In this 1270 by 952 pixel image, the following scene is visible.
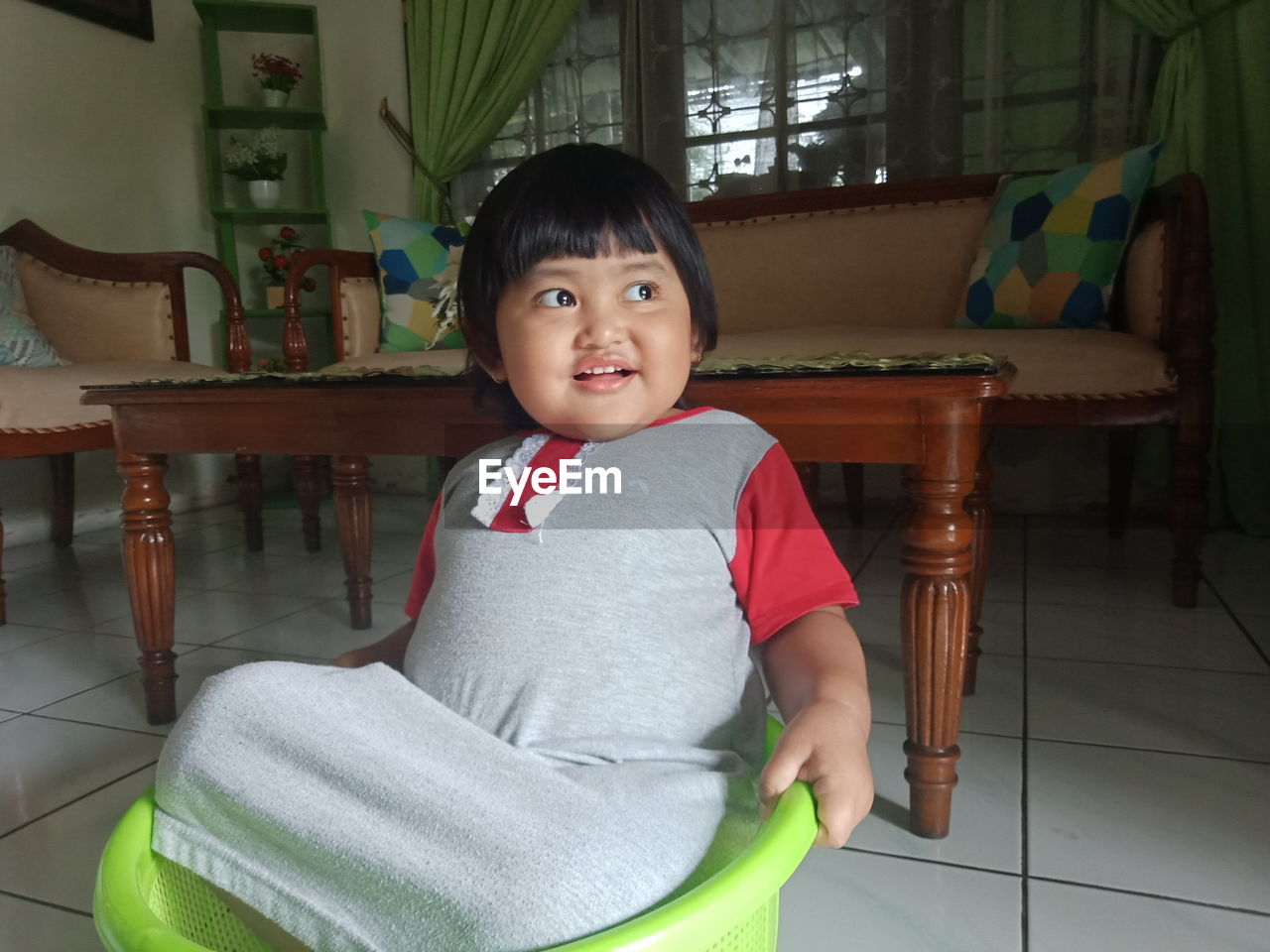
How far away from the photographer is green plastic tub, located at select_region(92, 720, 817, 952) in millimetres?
375

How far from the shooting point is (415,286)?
2297mm

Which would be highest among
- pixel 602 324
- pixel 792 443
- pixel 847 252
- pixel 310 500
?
pixel 847 252

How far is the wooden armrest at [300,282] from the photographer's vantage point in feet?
7.03

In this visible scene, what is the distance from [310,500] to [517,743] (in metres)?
1.77

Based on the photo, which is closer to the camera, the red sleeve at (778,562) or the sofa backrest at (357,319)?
the red sleeve at (778,562)

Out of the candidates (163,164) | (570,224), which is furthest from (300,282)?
(570,224)

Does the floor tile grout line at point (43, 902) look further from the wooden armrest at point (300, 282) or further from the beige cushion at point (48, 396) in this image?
the wooden armrest at point (300, 282)

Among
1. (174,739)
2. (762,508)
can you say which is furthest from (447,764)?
(762,508)

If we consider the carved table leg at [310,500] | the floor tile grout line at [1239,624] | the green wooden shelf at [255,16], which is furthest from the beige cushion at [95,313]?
the floor tile grout line at [1239,624]

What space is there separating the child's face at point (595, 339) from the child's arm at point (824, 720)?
0.63 ft

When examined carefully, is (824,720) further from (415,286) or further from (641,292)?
(415,286)

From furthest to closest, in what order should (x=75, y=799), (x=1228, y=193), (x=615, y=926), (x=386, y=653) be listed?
(x=1228, y=193), (x=75, y=799), (x=386, y=653), (x=615, y=926)

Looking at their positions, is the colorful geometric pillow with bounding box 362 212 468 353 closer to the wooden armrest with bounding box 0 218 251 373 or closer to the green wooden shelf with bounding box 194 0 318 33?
the wooden armrest with bounding box 0 218 251 373

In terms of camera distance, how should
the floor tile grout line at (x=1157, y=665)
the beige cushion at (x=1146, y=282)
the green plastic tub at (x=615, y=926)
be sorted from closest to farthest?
the green plastic tub at (x=615, y=926) < the floor tile grout line at (x=1157, y=665) < the beige cushion at (x=1146, y=282)
